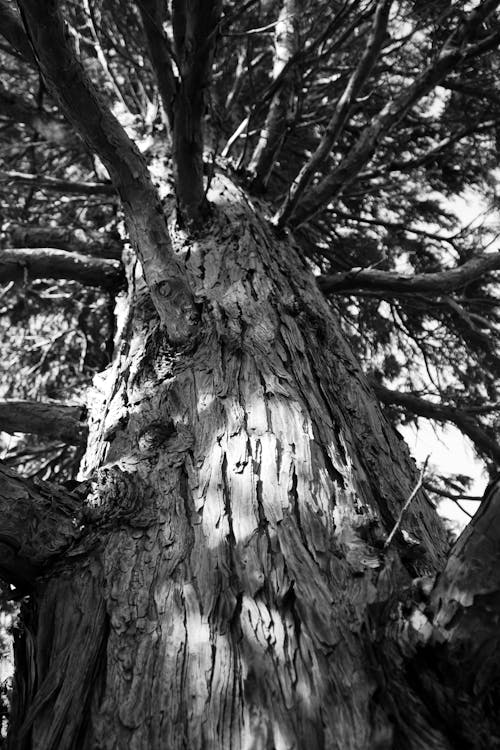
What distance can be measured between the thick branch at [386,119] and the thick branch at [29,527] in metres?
1.96

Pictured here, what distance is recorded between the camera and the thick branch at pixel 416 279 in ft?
10.3

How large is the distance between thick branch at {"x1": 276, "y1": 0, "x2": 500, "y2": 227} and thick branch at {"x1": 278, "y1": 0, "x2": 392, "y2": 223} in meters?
0.13

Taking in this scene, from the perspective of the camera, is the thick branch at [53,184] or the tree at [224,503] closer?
the tree at [224,503]

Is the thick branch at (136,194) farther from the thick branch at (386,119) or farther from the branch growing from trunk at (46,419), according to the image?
the thick branch at (386,119)

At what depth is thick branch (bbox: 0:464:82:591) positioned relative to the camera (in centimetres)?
135

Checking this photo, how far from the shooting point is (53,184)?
351 centimetres

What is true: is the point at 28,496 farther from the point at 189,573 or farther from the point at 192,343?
the point at 192,343

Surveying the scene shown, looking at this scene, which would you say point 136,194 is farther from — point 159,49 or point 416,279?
point 416,279

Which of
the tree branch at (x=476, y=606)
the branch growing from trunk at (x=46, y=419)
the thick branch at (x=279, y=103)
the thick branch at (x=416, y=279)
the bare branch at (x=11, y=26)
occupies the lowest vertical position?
the tree branch at (x=476, y=606)

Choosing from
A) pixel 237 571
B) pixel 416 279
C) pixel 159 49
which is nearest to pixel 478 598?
pixel 237 571

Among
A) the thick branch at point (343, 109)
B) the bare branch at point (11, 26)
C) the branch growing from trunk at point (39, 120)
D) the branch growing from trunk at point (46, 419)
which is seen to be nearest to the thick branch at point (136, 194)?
the bare branch at point (11, 26)

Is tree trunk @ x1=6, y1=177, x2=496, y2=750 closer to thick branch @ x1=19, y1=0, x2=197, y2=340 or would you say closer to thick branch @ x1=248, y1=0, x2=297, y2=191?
thick branch @ x1=19, y1=0, x2=197, y2=340

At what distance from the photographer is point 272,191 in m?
5.37

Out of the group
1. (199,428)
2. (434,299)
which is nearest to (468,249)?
(434,299)
